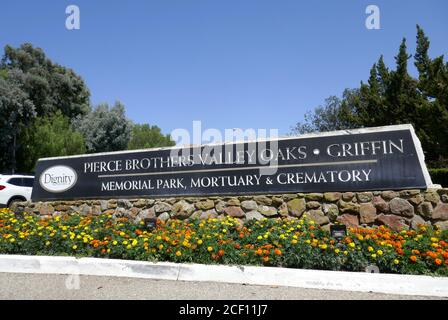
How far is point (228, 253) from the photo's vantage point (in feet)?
16.0

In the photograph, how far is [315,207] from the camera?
20.5ft

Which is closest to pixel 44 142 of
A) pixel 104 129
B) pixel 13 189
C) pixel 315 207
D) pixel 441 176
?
pixel 104 129

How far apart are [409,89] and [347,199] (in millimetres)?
20424

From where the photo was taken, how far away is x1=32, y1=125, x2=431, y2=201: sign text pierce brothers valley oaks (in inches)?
233

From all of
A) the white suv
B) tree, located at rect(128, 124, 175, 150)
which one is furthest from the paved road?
tree, located at rect(128, 124, 175, 150)

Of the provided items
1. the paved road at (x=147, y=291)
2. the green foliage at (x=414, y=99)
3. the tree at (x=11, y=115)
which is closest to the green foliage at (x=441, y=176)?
the green foliage at (x=414, y=99)

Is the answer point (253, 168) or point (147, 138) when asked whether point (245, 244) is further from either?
point (147, 138)

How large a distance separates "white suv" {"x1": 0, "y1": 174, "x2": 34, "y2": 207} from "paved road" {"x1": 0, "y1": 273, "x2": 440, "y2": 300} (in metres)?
9.16

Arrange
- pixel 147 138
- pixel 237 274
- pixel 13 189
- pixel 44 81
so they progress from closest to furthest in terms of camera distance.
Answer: pixel 237 274
pixel 13 189
pixel 44 81
pixel 147 138

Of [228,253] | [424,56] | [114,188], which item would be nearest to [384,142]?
[228,253]

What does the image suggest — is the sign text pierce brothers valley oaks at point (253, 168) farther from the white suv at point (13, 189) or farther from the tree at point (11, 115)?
the tree at point (11, 115)

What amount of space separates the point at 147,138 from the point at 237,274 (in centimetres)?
4951

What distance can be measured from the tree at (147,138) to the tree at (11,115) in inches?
982

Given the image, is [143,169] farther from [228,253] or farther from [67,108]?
[67,108]
